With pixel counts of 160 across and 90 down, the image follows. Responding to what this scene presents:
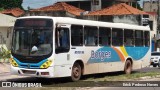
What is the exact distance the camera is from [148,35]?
26.0 metres

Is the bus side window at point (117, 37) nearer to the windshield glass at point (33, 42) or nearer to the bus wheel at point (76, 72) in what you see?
the bus wheel at point (76, 72)

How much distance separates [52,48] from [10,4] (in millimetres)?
67425

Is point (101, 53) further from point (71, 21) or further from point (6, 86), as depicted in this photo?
point (6, 86)

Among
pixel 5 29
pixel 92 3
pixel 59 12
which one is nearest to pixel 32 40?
pixel 5 29

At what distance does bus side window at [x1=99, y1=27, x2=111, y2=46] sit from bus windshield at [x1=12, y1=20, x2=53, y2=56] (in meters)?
4.04

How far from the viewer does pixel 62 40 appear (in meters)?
17.5

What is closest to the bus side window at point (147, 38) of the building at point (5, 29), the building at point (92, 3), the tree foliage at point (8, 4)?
the building at point (5, 29)

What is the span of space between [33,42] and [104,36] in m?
4.87

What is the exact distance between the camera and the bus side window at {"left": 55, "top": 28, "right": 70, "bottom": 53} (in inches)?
679

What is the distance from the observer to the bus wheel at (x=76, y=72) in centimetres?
1838

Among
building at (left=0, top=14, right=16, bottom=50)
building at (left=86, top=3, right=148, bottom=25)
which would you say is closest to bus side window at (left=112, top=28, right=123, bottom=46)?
building at (left=0, top=14, right=16, bottom=50)

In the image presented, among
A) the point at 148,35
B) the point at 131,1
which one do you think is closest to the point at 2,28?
the point at 148,35

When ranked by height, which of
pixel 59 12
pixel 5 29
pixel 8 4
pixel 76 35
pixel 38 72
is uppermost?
pixel 8 4

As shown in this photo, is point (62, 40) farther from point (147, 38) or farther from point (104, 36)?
point (147, 38)
